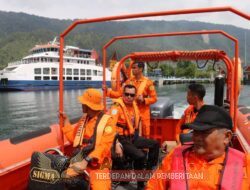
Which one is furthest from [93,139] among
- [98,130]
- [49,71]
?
[49,71]

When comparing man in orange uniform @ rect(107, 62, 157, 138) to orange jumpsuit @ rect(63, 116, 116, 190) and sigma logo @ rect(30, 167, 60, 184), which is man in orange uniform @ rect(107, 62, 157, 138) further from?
sigma logo @ rect(30, 167, 60, 184)

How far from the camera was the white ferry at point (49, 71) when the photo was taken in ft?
120

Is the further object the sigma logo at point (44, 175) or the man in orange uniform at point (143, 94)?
the man in orange uniform at point (143, 94)

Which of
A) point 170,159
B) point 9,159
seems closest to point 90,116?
point 9,159

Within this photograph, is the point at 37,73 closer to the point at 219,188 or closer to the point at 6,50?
the point at 219,188

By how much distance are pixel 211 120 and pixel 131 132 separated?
1941 mm

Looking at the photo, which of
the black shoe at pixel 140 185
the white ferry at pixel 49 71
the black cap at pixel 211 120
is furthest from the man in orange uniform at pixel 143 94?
the white ferry at pixel 49 71

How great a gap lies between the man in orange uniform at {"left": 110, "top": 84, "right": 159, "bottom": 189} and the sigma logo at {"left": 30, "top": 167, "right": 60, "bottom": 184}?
3.37 feet

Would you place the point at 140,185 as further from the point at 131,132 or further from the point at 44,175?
the point at 44,175

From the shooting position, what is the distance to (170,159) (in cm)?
189

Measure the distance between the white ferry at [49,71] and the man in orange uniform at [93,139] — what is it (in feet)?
115

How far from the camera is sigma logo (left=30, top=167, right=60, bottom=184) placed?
2527 mm

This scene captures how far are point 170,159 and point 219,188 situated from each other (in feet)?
1.09

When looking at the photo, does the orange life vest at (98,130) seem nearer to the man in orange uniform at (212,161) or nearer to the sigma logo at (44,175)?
the sigma logo at (44,175)
